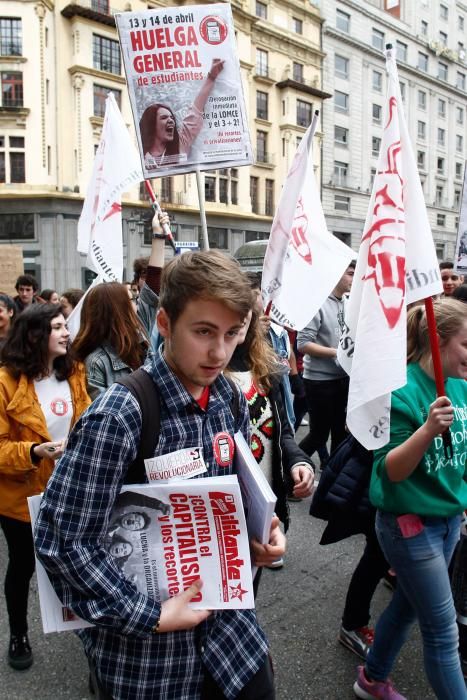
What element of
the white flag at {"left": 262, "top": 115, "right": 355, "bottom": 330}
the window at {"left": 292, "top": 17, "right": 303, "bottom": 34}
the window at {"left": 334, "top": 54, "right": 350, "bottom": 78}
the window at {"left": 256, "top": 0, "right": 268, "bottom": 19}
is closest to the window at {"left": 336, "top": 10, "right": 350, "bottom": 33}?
the window at {"left": 334, "top": 54, "right": 350, "bottom": 78}

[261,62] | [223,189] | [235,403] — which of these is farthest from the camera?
[261,62]

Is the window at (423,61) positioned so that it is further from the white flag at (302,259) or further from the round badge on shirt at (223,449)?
the round badge on shirt at (223,449)

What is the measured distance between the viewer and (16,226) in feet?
84.9

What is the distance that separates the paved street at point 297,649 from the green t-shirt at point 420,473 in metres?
1.06

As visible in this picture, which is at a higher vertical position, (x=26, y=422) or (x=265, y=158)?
(x=265, y=158)

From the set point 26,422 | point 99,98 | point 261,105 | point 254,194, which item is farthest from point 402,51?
point 26,422

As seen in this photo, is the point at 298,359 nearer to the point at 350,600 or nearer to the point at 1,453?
the point at 350,600

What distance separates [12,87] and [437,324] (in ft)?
91.6

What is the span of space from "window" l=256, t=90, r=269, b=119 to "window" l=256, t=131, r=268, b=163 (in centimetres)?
100

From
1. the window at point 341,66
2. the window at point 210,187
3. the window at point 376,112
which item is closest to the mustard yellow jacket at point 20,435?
the window at point 210,187

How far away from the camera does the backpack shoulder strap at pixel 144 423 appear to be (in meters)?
1.33

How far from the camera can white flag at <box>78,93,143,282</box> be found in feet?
14.2

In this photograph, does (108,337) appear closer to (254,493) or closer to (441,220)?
(254,493)

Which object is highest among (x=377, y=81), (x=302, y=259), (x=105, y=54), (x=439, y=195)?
(x=377, y=81)
